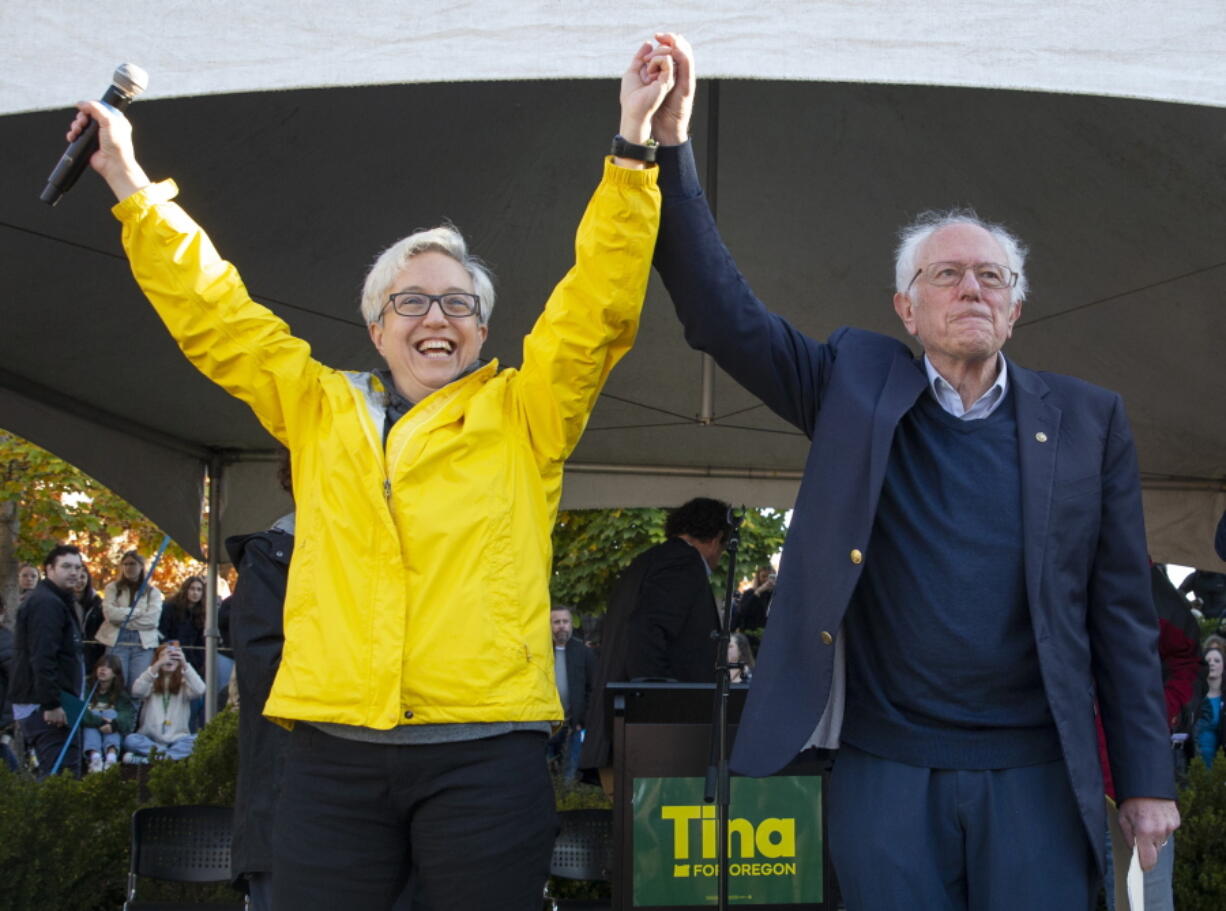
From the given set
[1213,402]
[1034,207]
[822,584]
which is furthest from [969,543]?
[1213,402]

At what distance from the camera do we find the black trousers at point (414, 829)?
72.6 inches

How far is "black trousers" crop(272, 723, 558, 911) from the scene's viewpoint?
1.84m

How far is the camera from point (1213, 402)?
571cm

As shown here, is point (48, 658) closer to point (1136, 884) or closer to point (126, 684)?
point (126, 684)

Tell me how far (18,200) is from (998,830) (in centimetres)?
351

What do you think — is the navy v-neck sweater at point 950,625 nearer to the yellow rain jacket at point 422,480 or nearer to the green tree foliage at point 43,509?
the yellow rain jacket at point 422,480

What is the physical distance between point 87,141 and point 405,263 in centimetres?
57

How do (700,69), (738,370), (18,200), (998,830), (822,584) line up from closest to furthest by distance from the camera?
(998,830) < (822,584) < (738,370) < (700,69) < (18,200)

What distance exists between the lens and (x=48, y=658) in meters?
7.86

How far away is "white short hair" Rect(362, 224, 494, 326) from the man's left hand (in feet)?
4.36

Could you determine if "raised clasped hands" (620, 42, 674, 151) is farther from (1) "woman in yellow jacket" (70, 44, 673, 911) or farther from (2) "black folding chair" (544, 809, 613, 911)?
(2) "black folding chair" (544, 809, 613, 911)

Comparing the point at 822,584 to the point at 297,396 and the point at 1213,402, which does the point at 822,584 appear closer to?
the point at 297,396

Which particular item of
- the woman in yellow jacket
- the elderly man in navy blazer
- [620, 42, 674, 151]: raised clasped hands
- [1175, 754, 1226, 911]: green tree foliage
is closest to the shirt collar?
the elderly man in navy blazer

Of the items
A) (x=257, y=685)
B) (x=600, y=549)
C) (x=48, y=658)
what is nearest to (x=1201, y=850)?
(x=257, y=685)
